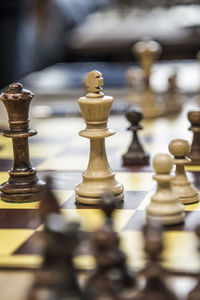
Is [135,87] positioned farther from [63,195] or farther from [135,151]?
[63,195]

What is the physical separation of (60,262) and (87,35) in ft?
18.1

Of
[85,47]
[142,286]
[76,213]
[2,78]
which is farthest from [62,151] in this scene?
[85,47]

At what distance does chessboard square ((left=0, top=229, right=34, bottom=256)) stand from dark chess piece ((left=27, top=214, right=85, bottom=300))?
0.34 m

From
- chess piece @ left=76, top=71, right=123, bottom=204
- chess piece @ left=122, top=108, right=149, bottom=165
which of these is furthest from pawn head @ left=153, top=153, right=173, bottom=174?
chess piece @ left=122, top=108, right=149, bottom=165

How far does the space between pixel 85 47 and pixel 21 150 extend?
180 inches

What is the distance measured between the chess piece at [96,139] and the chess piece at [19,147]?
13 centimetres

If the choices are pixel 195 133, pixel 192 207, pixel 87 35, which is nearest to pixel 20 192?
pixel 192 207

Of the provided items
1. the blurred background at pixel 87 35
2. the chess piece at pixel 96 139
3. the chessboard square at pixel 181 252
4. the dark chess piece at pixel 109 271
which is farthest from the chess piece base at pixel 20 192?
the blurred background at pixel 87 35

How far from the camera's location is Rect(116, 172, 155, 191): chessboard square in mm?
1698

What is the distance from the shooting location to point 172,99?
3.26 meters

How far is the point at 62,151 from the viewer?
91.5 inches

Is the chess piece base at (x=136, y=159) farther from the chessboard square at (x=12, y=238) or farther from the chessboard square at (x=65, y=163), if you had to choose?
the chessboard square at (x=12, y=238)

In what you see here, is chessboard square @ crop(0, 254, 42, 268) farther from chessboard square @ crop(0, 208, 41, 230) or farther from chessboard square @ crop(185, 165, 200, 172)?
chessboard square @ crop(185, 165, 200, 172)

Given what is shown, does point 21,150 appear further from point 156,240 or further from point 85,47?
point 85,47
